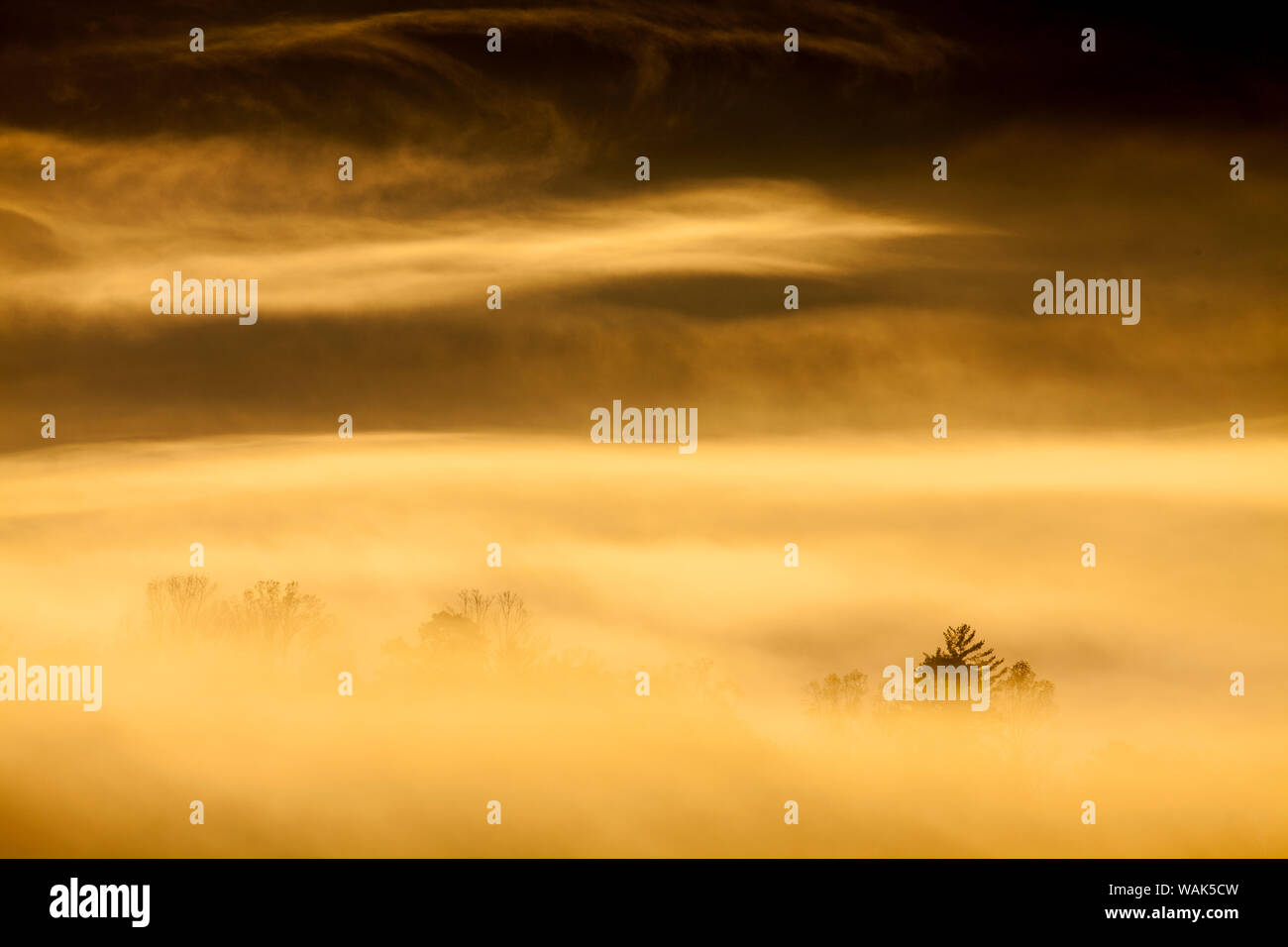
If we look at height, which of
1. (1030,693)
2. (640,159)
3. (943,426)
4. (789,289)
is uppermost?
(640,159)

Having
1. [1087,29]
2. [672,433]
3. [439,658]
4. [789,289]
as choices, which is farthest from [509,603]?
[1087,29]

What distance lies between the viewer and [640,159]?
20.2 metres

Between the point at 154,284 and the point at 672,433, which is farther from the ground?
the point at 154,284

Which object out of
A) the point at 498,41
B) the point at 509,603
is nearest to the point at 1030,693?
the point at 509,603

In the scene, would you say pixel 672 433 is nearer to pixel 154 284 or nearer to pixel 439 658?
pixel 439 658

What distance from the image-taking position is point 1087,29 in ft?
65.6
